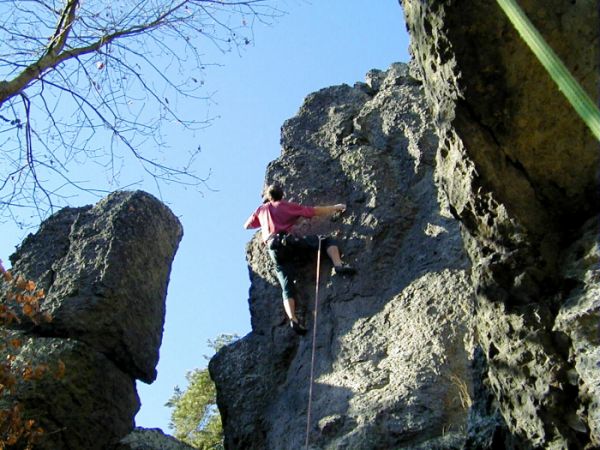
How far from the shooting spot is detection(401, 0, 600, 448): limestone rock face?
548 cm

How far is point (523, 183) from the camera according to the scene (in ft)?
→ 19.1

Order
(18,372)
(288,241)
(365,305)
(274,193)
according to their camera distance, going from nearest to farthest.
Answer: (18,372), (365,305), (288,241), (274,193)

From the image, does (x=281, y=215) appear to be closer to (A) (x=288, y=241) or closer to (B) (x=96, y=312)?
(A) (x=288, y=241)

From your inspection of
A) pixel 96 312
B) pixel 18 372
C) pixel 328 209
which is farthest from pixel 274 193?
pixel 18 372

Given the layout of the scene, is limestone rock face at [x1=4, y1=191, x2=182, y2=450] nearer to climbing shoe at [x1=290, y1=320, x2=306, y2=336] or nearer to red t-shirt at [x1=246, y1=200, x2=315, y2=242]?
red t-shirt at [x1=246, y1=200, x2=315, y2=242]

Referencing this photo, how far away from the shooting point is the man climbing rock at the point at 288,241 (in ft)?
32.0

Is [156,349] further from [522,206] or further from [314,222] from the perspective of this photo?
[522,206]

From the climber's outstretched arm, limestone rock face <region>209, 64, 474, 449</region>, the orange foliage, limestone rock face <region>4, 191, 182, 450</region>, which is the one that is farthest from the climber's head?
the orange foliage

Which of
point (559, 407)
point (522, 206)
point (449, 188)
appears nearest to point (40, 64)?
point (449, 188)

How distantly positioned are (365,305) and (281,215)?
157 centimetres

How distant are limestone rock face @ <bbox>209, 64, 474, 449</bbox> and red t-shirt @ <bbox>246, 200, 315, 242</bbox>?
0.28 metres

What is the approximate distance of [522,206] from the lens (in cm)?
579

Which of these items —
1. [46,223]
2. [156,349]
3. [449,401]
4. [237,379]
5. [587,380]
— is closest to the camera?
[587,380]

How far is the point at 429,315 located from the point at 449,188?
279cm
